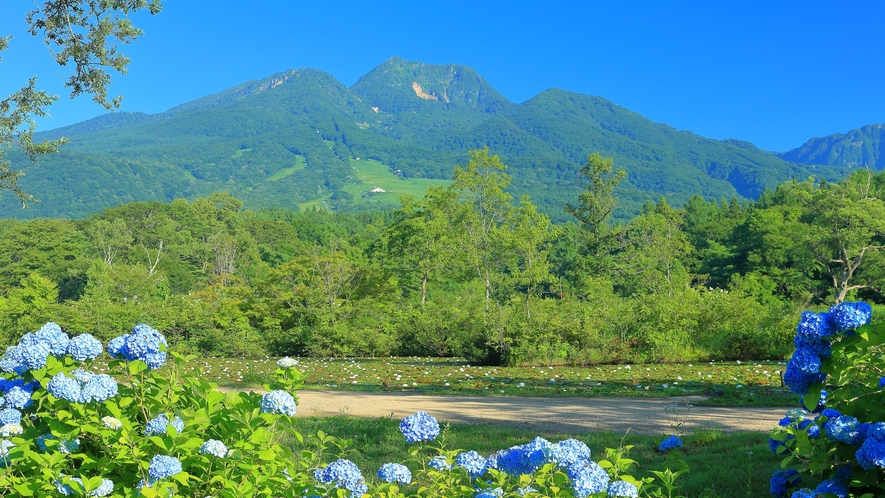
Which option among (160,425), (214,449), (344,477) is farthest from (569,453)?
(160,425)

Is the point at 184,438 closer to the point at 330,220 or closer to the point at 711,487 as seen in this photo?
the point at 711,487

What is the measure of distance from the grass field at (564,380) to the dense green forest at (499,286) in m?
2.14

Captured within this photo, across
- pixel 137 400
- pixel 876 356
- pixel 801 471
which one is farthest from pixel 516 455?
pixel 137 400

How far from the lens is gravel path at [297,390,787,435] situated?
7887 millimetres

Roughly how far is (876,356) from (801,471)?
0.65 meters

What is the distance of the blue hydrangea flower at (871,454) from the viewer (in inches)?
93.9

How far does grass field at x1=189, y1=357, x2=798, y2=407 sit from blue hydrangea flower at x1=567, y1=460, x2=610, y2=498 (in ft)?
27.5

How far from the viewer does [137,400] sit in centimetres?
338

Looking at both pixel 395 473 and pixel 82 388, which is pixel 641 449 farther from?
pixel 82 388

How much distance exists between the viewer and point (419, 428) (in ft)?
9.67

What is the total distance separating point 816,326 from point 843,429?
440mm

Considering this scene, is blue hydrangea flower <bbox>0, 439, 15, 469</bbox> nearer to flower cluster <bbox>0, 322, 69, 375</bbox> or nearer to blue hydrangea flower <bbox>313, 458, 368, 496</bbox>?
flower cluster <bbox>0, 322, 69, 375</bbox>

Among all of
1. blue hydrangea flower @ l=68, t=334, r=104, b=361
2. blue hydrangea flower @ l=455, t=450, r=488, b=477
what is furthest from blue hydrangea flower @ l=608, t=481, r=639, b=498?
blue hydrangea flower @ l=68, t=334, r=104, b=361

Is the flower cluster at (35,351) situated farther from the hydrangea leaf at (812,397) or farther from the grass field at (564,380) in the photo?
the grass field at (564,380)
